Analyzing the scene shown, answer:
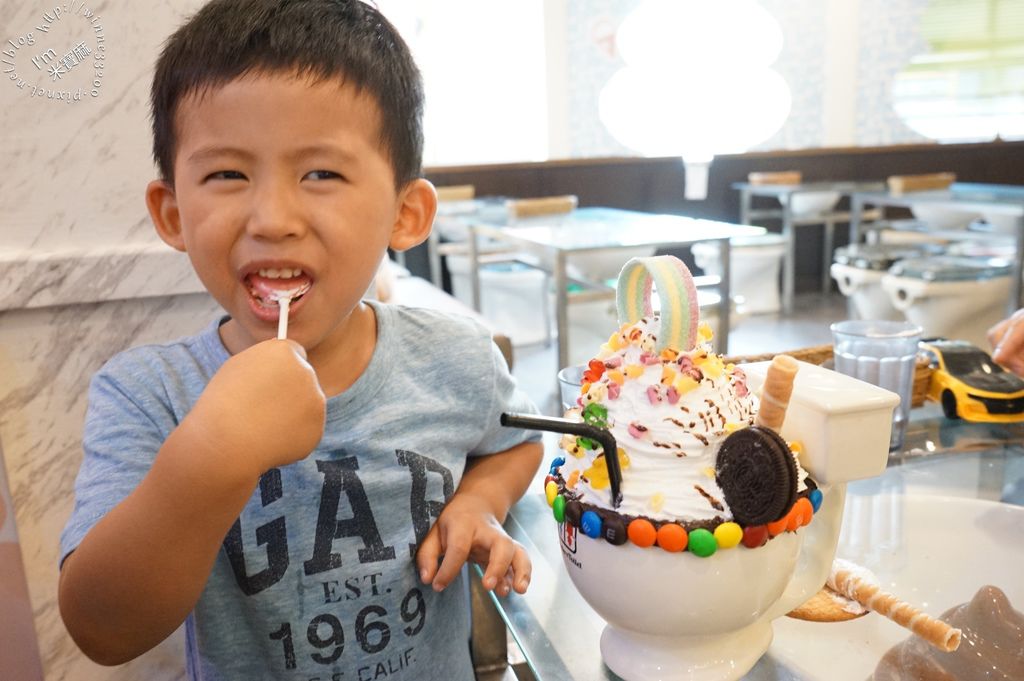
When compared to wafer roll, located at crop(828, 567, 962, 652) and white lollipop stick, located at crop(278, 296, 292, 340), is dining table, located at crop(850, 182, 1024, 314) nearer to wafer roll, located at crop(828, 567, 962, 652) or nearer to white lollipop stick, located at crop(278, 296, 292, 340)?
wafer roll, located at crop(828, 567, 962, 652)

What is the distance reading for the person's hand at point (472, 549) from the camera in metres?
0.71

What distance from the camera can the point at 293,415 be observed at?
540 millimetres

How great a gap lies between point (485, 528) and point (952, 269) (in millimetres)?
3102

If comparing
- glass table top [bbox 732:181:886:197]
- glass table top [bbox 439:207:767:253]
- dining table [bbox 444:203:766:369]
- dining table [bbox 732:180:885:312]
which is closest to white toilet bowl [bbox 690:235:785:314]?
dining table [bbox 732:180:885:312]

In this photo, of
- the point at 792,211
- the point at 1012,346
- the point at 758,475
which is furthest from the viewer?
the point at 792,211

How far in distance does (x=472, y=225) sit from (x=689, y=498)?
3374mm

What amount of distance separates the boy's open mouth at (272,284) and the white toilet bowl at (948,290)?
10.2 ft

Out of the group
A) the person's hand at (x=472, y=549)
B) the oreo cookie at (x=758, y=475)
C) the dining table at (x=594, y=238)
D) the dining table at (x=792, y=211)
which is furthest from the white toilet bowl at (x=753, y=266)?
the oreo cookie at (x=758, y=475)

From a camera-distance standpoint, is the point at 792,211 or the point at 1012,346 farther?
the point at 792,211

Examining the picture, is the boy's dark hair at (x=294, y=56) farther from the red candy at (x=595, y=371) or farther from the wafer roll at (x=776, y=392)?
the wafer roll at (x=776, y=392)

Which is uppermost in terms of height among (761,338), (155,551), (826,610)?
(155,551)

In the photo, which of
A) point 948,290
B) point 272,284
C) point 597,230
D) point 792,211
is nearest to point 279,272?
point 272,284

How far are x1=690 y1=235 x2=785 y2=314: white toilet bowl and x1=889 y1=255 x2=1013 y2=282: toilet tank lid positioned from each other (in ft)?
4.99

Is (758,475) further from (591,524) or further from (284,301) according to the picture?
(284,301)
